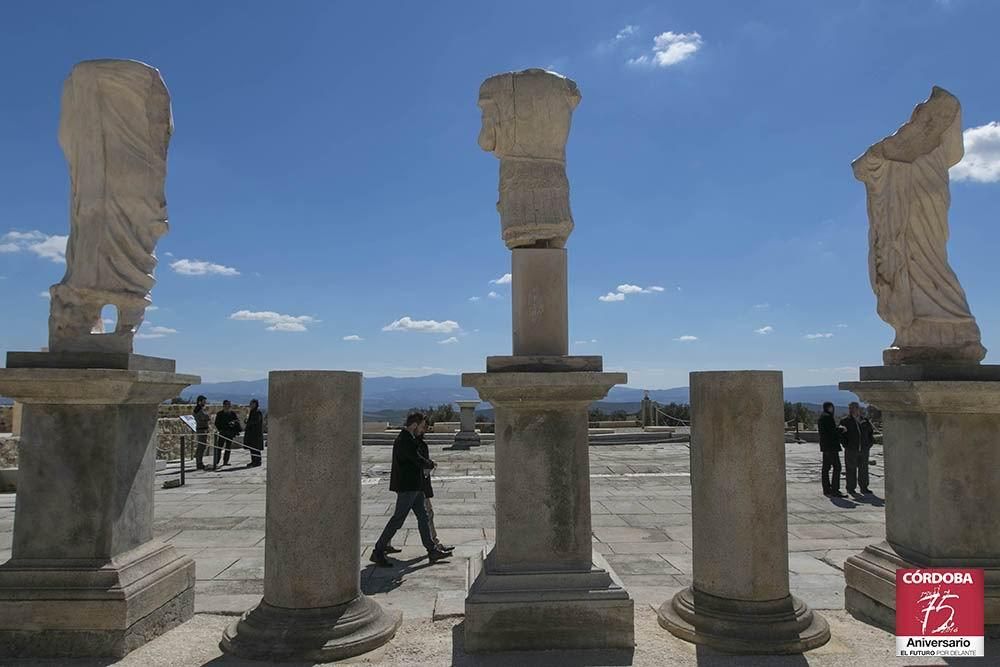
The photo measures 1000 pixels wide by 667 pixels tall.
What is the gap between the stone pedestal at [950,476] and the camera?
4191 mm

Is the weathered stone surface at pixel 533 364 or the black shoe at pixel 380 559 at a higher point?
the weathered stone surface at pixel 533 364

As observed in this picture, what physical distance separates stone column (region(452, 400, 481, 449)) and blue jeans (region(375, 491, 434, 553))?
12.5m

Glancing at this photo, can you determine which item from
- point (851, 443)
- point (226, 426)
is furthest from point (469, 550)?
point (226, 426)

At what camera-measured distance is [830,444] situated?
412 inches

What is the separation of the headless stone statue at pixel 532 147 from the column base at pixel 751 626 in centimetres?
258

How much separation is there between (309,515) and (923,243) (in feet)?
15.0

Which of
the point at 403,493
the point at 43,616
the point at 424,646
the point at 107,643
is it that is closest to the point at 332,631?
the point at 424,646

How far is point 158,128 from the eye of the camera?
4.44 m

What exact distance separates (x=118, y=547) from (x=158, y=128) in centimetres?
278

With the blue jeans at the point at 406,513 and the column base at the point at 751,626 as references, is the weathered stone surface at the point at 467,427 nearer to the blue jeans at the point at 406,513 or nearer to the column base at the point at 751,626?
the blue jeans at the point at 406,513

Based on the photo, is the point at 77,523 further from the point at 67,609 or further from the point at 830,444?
the point at 830,444

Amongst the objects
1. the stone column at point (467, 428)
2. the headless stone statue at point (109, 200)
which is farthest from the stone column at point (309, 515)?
the stone column at point (467, 428)

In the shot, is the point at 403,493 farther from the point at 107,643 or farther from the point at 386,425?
the point at 386,425

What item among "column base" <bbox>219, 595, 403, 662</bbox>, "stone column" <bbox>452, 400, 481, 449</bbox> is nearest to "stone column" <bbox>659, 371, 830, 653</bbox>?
"column base" <bbox>219, 595, 403, 662</bbox>
